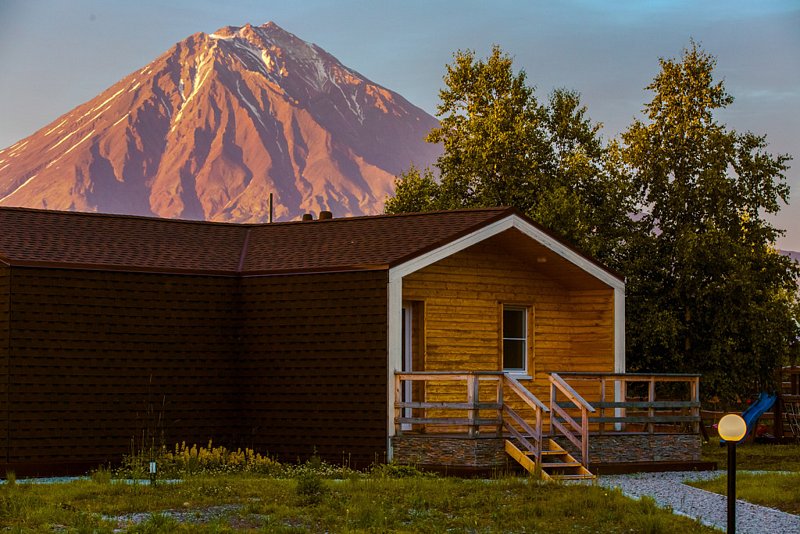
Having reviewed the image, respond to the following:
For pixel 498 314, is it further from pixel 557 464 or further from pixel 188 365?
pixel 188 365

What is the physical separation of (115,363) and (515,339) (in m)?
6.92

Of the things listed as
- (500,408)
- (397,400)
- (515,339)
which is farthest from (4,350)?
(515,339)

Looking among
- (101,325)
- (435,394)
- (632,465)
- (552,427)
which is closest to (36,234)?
(101,325)

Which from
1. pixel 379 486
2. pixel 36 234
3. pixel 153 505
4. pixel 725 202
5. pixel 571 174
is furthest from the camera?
pixel 571 174

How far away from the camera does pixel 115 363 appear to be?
66.5 feet

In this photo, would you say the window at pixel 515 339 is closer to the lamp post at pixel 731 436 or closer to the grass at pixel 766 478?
the grass at pixel 766 478

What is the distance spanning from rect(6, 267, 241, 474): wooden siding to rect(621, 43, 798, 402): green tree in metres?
12.7

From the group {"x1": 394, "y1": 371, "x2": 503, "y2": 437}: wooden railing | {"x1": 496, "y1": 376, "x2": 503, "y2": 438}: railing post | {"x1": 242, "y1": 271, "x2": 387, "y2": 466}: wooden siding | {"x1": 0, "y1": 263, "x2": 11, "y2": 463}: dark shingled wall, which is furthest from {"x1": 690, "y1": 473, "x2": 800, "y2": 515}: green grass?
{"x1": 0, "y1": 263, "x2": 11, "y2": 463}: dark shingled wall

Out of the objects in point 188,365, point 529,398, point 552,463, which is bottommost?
point 552,463

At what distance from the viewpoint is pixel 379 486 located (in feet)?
53.0

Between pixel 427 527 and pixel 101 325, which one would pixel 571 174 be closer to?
pixel 101 325

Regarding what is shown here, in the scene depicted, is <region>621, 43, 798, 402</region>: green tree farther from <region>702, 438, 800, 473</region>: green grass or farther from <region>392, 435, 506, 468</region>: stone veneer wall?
<region>392, 435, 506, 468</region>: stone veneer wall

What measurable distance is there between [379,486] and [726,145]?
19094 mm

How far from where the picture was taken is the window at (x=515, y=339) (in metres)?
22.9
